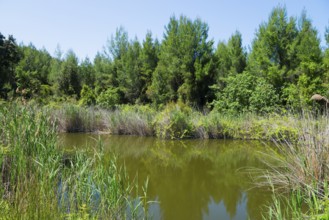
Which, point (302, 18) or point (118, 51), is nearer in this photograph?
point (302, 18)

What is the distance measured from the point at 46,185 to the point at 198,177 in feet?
12.6

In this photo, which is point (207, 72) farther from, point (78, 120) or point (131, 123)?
point (78, 120)

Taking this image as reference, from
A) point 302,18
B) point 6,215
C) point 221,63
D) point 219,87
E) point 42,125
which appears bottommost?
point 6,215

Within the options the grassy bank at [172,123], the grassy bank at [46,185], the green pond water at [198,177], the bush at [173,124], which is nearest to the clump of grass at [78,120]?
the grassy bank at [172,123]

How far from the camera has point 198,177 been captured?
20.6 ft

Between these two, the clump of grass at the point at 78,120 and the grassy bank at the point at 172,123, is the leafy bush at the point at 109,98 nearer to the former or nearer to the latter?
the clump of grass at the point at 78,120

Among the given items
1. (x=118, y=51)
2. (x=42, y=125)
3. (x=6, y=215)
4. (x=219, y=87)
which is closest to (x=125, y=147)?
(x=42, y=125)

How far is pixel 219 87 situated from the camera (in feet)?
57.5

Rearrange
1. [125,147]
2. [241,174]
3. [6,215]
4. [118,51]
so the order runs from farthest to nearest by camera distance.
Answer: [118,51], [125,147], [241,174], [6,215]

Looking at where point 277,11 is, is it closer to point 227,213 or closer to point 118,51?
point 118,51

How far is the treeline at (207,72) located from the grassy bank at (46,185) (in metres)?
8.73

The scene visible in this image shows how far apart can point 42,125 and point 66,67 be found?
19.6m

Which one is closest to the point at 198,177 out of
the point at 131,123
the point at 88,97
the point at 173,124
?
the point at 173,124

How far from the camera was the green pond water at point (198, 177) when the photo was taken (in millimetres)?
4398
